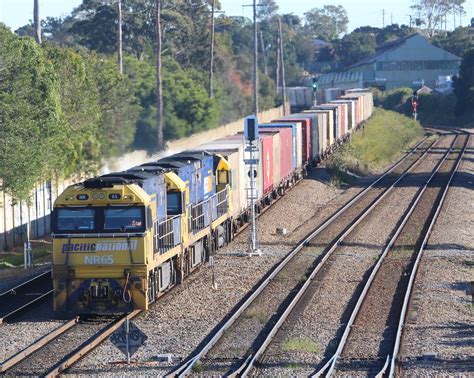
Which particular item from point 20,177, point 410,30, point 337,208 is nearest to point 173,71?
point 337,208

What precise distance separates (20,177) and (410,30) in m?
170

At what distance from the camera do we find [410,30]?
191875 millimetres

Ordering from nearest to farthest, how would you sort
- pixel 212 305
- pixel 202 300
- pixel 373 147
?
pixel 212 305
pixel 202 300
pixel 373 147

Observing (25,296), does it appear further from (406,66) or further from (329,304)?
(406,66)

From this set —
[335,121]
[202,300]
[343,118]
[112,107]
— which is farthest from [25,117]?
[343,118]

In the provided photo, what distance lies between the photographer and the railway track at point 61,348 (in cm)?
1565

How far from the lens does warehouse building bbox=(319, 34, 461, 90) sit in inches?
5108

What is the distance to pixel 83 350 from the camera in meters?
16.5

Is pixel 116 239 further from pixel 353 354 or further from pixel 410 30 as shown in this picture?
pixel 410 30

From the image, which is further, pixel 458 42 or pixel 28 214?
pixel 458 42

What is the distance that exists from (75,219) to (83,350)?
3.18 m

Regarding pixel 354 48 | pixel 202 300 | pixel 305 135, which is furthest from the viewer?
pixel 354 48

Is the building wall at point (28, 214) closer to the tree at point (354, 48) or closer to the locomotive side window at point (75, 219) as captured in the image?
the locomotive side window at point (75, 219)

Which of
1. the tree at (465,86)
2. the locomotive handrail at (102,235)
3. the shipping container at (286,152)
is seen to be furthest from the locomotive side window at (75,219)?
the tree at (465,86)
